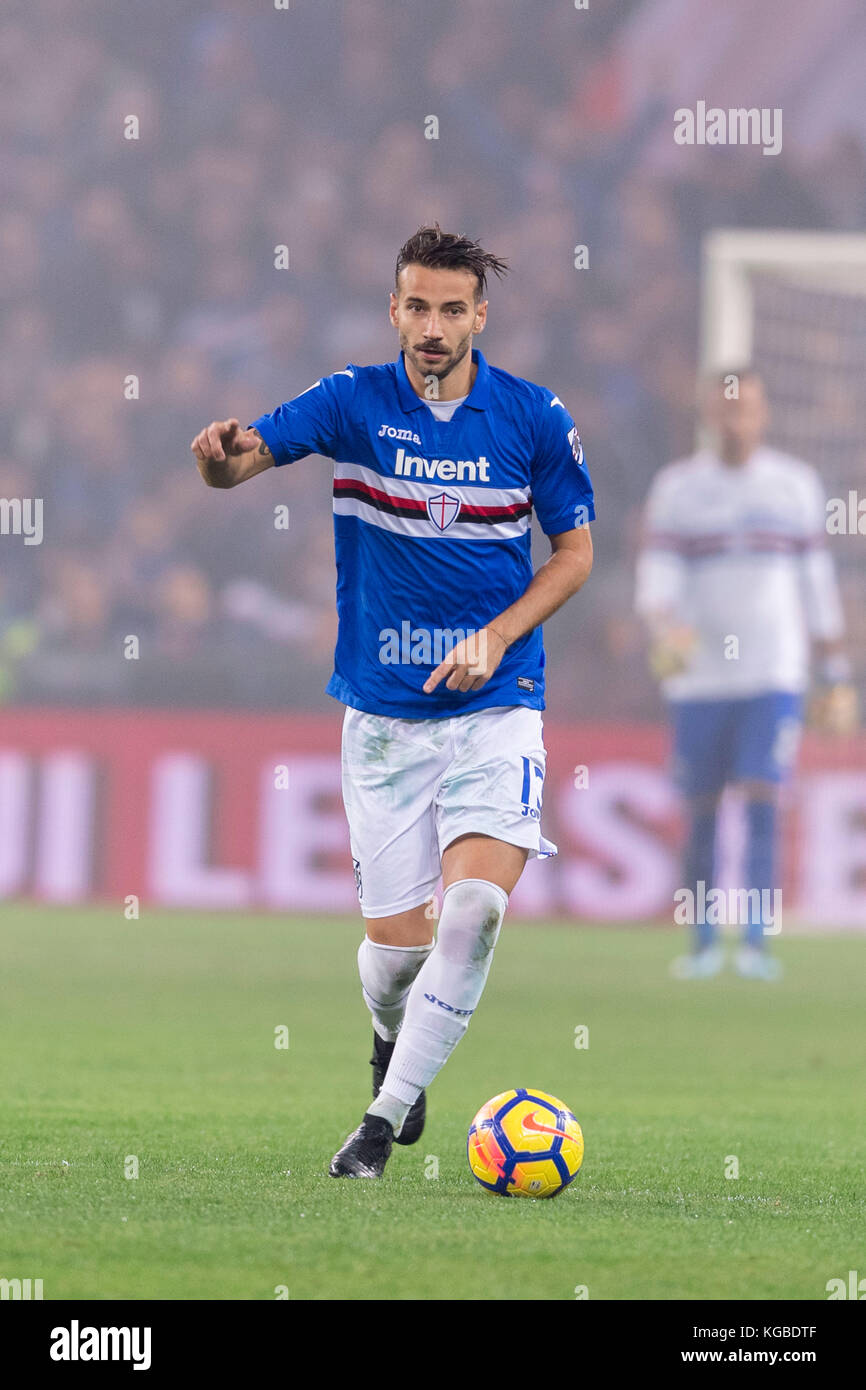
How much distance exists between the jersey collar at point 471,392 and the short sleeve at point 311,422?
0.41ft

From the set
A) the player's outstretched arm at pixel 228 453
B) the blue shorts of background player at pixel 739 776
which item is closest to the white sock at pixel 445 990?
the player's outstretched arm at pixel 228 453

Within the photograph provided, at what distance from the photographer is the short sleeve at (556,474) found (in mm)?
5266

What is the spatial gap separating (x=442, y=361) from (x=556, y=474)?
43 cm

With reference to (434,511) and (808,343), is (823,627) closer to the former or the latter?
(808,343)

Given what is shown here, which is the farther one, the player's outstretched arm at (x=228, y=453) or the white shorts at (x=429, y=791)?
the white shorts at (x=429, y=791)

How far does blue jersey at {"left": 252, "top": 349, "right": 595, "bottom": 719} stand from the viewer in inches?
204

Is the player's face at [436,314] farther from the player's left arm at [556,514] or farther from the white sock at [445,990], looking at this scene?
the white sock at [445,990]

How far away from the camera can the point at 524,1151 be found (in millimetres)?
4750

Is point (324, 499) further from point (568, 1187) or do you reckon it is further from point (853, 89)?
point (568, 1187)

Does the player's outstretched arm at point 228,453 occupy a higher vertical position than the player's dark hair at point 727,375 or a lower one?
lower

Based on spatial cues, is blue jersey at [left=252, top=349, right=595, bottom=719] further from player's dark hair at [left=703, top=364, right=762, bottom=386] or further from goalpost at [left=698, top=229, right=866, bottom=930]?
goalpost at [left=698, top=229, right=866, bottom=930]

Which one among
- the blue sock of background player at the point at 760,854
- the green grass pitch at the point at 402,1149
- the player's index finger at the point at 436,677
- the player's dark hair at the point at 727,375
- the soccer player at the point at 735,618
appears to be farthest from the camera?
the player's dark hair at the point at 727,375

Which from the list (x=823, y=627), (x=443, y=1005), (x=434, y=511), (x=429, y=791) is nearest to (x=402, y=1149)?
(x=443, y=1005)
